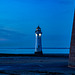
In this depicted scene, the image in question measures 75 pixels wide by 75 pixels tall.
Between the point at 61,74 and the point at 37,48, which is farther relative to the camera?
the point at 37,48

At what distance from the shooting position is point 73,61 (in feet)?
65.1

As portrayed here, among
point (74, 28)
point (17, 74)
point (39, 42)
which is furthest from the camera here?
point (39, 42)

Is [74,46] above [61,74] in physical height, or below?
above

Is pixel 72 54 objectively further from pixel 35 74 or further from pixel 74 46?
pixel 35 74

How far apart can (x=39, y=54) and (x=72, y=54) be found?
101 ft

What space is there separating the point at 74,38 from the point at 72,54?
1.57 meters

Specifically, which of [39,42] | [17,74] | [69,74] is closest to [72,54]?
[69,74]

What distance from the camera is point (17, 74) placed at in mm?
14250

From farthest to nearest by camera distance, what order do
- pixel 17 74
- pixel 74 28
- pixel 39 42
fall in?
1. pixel 39 42
2. pixel 74 28
3. pixel 17 74

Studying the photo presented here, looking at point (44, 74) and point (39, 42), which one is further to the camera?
point (39, 42)

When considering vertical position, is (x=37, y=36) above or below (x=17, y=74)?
above

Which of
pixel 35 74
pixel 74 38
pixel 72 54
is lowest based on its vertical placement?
pixel 35 74

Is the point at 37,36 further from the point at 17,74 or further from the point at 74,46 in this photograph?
the point at 17,74

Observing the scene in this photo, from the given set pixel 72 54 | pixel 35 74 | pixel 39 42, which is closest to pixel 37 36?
pixel 39 42
